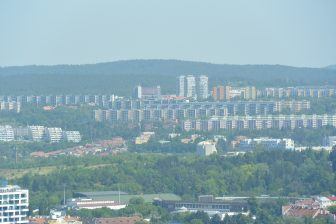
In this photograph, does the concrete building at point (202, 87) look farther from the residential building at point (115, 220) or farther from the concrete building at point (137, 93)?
the residential building at point (115, 220)

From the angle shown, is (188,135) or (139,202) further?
(188,135)

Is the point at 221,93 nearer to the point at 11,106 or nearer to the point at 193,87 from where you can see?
the point at 193,87

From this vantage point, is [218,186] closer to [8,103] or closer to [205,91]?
[8,103]

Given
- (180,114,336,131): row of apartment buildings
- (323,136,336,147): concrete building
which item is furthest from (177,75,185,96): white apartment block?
(323,136,336,147): concrete building

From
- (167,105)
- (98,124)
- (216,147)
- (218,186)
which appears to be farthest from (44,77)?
(218,186)

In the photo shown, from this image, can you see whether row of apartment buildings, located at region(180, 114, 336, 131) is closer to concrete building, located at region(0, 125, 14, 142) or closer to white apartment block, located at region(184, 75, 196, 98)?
concrete building, located at region(0, 125, 14, 142)

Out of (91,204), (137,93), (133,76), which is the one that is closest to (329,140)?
(91,204)
